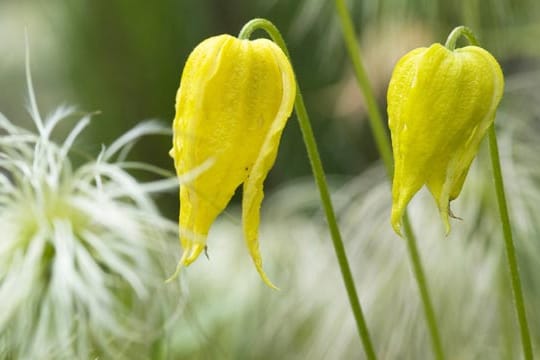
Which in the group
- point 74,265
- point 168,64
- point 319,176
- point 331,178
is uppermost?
point 319,176

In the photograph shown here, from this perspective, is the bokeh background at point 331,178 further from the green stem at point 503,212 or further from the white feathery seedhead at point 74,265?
the green stem at point 503,212

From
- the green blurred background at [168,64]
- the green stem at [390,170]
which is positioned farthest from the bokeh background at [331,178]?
the green stem at [390,170]

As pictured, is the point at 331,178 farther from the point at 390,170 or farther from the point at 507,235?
the point at 507,235

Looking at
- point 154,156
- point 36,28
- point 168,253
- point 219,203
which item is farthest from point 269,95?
point 36,28

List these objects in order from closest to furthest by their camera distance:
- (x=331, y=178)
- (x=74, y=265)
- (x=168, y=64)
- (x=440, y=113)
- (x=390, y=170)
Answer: (x=440, y=113), (x=390, y=170), (x=74, y=265), (x=331, y=178), (x=168, y=64)

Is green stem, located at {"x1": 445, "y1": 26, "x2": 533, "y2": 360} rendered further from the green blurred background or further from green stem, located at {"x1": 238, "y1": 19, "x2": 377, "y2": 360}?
the green blurred background

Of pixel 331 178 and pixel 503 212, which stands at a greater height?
pixel 503 212

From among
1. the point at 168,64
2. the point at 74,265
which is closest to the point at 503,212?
the point at 74,265
